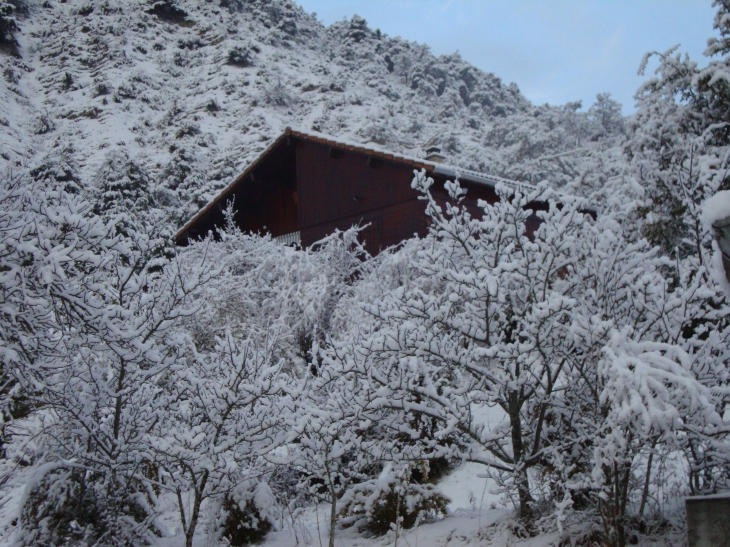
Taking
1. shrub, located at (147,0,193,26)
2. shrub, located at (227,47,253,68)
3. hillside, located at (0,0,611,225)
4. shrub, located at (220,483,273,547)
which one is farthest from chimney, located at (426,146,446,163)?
shrub, located at (147,0,193,26)

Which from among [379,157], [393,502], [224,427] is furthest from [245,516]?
[379,157]

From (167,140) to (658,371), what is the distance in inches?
1750

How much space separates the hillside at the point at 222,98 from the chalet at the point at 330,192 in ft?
18.7

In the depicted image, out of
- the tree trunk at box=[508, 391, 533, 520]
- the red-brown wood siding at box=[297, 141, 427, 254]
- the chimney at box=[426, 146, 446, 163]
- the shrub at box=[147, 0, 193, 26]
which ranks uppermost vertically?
the shrub at box=[147, 0, 193, 26]

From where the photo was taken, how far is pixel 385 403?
391 centimetres

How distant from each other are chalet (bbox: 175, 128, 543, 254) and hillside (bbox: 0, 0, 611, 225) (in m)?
5.69

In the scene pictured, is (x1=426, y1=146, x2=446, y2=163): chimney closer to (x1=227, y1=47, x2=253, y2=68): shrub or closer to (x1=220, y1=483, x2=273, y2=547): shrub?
(x1=220, y1=483, x2=273, y2=547): shrub

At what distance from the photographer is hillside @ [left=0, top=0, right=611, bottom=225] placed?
3173 centimetres

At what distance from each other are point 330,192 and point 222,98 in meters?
41.5

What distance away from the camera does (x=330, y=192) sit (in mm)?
15164

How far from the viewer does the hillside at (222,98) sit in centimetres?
3173

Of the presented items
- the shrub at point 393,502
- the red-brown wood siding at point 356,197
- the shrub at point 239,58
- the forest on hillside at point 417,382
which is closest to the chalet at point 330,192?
the red-brown wood siding at point 356,197

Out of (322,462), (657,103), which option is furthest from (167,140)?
(322,462)

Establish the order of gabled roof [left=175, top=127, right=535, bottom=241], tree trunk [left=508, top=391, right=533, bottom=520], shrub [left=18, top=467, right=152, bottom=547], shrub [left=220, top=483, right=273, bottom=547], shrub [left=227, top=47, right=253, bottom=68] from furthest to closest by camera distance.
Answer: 1. shrub [left=227, top=47, right=253, bottom=68]
2. gabled roof [left=175, top=127, right=535, bottom=241]
3. shrub [left=220, top=483, right=273, bottom=547]
4. shrub [left=18, top=467, right=152, bottom=547]
5. tree trunk [left=508, top=391, right=533, bottom=520]
